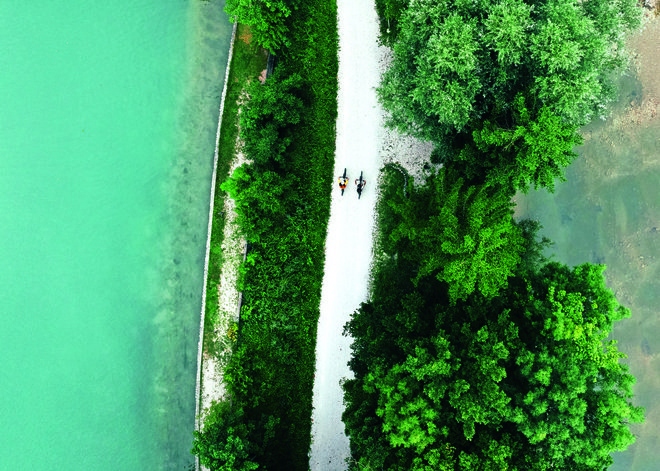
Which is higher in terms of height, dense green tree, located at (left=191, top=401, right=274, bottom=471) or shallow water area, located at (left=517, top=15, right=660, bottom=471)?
shallow water area, located at (left=517, top=15, right=660, bottom=471)


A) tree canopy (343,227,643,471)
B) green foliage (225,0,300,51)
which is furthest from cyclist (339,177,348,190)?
tree canopy (343,227,643,471)

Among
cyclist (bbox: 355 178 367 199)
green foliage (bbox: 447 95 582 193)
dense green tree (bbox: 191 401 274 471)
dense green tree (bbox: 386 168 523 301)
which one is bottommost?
dense green tree (bbox: 191 401 274 471)

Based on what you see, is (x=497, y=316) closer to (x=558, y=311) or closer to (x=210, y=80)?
(x=558, y=311)

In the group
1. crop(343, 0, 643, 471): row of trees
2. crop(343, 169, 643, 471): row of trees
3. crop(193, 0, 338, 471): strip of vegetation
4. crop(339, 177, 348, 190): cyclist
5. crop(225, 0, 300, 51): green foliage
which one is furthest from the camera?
crop(339, 177, 348, 190): cyclist

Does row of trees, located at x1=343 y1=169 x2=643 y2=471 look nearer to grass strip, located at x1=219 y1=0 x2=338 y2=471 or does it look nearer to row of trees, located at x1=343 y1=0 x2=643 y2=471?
row of trees, located at x1=343 y1=0 x2=643 y2=471

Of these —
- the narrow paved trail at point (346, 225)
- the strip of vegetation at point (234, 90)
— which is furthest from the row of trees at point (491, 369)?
the strip of vegetation at point (234, 90)
